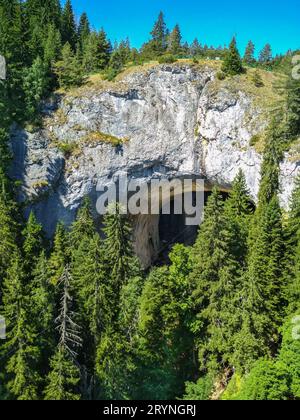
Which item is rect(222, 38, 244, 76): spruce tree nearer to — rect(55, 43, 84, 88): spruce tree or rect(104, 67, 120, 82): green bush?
rect(104, 67, 120, 82): green bush

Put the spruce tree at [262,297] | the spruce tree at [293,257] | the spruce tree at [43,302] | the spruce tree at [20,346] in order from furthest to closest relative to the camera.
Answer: the spruce tree at [293,257]
the spruce tree at [43,302]
the spruce tree at [262,297]
the spruce tree at [20,346]

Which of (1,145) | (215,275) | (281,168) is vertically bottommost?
(215,275)

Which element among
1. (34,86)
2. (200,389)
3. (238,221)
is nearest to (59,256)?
(200,389)

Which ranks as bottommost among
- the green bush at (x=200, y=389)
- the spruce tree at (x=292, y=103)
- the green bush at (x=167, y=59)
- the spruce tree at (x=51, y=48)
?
the green bush at (x=200, y=389)

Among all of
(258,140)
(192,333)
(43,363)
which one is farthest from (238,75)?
(43,363)

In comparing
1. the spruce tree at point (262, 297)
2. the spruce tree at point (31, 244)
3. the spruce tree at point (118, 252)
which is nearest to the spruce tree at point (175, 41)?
the spruce tree at point (118, 252)

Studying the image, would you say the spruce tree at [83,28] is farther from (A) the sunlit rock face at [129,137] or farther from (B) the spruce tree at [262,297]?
(B) the spruce tree at [262,297]

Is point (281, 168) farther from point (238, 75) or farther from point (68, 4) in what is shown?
point (68, 4)
